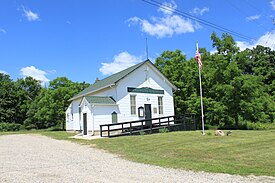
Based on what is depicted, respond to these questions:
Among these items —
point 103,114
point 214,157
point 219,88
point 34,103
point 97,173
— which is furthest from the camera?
point 34,103

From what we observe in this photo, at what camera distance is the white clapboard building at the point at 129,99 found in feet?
75.6

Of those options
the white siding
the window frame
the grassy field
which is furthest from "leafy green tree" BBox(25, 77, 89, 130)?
the grassy field

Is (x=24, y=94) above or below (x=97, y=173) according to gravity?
above

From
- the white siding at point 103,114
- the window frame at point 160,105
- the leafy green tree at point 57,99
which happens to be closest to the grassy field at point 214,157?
the white siding at point 103,114

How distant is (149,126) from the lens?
22.6 meters

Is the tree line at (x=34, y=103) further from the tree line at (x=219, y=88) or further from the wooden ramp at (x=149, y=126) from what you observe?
the wooden ramp at (x=149, y=126)

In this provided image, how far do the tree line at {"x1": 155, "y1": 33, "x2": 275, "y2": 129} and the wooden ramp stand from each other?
383cm

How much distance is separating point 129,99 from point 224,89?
915 cm

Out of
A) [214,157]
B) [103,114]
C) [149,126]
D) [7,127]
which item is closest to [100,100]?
[103,114]

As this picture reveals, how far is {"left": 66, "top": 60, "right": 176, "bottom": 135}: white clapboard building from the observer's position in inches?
907

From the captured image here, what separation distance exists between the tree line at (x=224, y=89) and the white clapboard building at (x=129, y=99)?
4137 millimetres

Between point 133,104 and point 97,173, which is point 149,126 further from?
point 97,173

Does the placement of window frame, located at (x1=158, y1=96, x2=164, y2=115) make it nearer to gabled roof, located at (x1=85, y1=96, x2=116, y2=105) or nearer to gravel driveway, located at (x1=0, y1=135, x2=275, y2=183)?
gabled roof, located at (x1=85, y1=96, x2=116, y2=105)

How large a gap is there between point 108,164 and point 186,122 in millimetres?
16574
